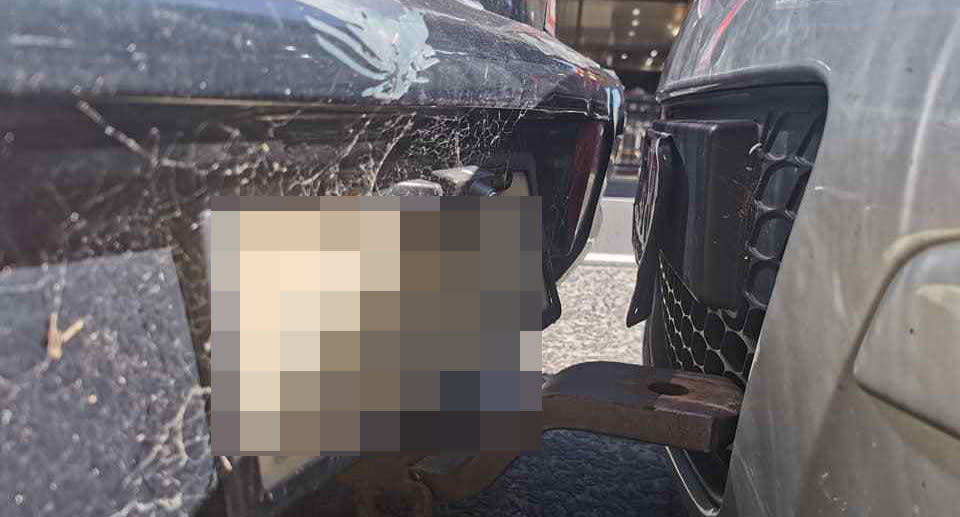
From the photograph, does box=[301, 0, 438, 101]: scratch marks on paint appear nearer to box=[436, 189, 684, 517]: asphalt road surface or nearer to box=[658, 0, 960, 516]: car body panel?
box=[658, 0, 960, 516]: car body panel

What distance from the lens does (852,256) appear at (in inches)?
34.8

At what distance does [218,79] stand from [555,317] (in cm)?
94

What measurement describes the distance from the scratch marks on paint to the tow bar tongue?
22.6 inches

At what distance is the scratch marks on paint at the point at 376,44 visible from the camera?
0.85 metres

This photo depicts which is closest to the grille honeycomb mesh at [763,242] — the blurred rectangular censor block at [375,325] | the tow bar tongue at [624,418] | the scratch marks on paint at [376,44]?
the tow bar tongue at [624,418]

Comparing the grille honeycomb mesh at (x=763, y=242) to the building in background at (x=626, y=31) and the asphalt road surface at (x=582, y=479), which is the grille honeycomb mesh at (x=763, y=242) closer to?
the asphalt road surface at (x=582, y=479)

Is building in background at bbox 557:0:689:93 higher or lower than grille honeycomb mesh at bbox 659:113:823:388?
higher

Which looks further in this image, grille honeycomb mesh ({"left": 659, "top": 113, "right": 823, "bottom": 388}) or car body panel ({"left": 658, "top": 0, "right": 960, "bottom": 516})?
grille honeycomb mesh ({"left": 659, "top": 113, "right": 823, "bottom": 388})

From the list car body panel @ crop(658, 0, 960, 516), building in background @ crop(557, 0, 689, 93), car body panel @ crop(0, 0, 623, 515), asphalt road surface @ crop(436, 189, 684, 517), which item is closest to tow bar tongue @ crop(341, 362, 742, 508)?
car body panel @ crop(658, 0, 960, 516)

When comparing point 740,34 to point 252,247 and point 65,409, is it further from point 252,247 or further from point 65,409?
point 65,409

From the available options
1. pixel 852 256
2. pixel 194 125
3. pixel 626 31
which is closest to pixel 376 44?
pixel 194 125

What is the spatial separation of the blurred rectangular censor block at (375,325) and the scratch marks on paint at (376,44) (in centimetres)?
15

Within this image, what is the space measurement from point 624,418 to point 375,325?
52cm

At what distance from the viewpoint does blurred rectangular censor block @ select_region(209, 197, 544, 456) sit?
803 mm
